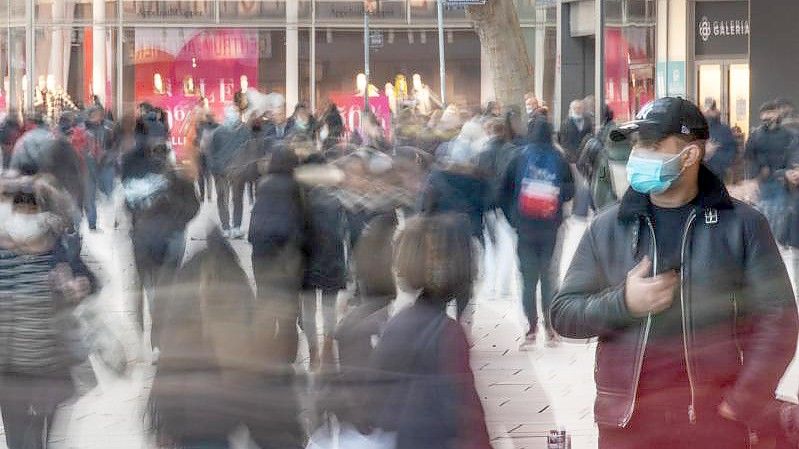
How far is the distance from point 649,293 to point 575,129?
70.7 feet

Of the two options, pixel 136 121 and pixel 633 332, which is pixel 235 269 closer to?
pixel 633 332

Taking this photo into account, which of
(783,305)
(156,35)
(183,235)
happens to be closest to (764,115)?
(183,235)

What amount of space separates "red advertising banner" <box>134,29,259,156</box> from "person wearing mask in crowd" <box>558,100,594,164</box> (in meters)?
15.8

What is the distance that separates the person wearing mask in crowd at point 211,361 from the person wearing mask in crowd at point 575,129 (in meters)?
19.5

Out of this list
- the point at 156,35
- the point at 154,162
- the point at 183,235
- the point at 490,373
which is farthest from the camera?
the point at 156,35

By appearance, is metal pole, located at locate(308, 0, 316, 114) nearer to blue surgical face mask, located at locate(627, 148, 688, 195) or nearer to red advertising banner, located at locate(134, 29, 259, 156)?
red advertising banner, located at locate(134, 29, 259, 156)

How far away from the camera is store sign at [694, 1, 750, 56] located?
98.7 feet

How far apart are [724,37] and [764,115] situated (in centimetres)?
1404

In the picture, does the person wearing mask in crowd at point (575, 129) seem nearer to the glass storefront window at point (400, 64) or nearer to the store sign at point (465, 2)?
the store sign at point (465, 2)

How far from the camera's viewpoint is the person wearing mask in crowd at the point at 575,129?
25.0m

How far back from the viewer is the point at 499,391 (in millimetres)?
9758

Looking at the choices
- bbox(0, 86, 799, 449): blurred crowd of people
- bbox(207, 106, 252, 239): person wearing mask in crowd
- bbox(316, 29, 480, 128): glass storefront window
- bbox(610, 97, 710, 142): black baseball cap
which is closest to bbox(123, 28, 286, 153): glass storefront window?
bbox(316, 29, 480, 128): glass storefront window

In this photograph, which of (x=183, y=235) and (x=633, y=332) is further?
(x=183, y=235)

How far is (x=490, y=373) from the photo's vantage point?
34.5ft
